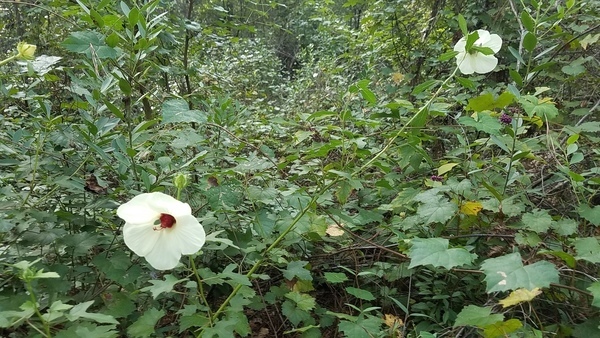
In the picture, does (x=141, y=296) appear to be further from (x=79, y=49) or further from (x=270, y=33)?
(x=270, y=33)

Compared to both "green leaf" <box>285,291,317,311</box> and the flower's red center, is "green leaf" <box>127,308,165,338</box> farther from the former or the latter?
"green leaf" <box>285,291,317,311</box>

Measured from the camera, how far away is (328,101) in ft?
14.3

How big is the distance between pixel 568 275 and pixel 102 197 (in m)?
1.52

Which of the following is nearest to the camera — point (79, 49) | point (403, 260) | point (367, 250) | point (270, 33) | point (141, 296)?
point (79, 49)

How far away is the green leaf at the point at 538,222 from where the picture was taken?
4.28 ft

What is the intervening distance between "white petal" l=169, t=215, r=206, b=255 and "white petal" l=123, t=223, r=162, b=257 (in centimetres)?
5

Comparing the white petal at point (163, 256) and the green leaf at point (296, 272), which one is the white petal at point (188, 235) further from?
the green leaf at point (296, 272)

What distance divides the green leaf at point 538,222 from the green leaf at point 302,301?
722 mm

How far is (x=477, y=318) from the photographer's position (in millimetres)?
1104

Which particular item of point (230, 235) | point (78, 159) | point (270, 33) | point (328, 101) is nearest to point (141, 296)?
point (230, 235)

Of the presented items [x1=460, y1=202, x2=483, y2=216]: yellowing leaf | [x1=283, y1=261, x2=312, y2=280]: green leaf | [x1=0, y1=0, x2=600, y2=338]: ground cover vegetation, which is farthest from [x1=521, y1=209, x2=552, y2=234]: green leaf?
[x1=283, y1=261, x2=312, y2=280]: green leaf

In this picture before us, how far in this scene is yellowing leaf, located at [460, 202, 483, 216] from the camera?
146 cm

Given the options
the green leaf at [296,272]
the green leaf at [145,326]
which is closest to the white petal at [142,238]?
the green leaf at [145,326]

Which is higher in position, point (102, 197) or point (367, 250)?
point (102, 197)
